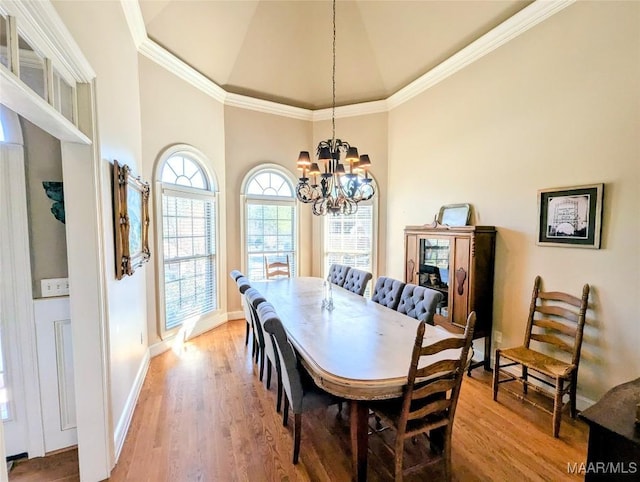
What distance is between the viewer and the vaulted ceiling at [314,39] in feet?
10.9

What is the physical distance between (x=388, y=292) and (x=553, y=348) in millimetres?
1581

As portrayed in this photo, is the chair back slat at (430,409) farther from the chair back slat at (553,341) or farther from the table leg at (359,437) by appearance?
the chair back slat at (553,341)

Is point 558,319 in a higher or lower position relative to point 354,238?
lower

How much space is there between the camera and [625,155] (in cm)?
228

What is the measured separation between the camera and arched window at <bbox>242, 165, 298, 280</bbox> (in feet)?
16.4

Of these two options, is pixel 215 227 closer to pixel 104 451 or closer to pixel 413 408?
pixel 104 451

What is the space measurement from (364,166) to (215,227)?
2701 mm

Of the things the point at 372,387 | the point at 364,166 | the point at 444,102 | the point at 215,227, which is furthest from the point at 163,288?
the point at 444,102

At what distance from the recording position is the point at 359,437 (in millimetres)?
1743

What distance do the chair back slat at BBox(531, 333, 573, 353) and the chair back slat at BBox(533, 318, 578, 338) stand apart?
76 mm

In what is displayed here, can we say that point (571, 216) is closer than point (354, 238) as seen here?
Yes

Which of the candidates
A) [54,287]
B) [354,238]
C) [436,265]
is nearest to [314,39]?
[354,238]

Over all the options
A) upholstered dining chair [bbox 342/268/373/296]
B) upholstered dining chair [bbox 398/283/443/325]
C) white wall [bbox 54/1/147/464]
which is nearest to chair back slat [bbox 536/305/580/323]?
upholstered dining chair [bbox 398/283/443/325]

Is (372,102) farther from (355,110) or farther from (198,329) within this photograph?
(198,329)
